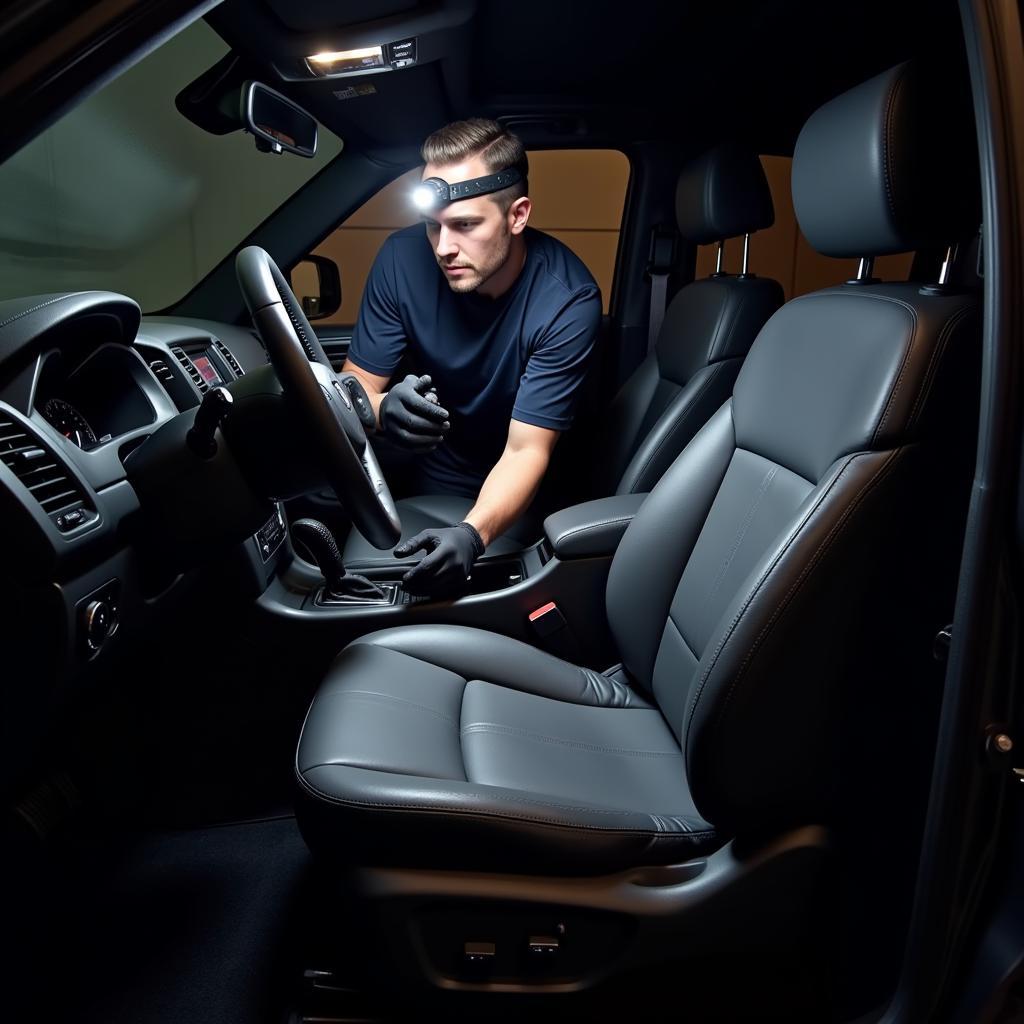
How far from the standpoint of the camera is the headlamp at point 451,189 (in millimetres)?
1995

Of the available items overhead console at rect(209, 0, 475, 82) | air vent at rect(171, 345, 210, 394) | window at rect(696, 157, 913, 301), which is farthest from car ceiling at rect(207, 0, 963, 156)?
window at rect(696, 157, 913, 301)

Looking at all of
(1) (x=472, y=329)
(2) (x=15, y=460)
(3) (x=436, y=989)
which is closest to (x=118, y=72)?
(2) (x=15, y=460)

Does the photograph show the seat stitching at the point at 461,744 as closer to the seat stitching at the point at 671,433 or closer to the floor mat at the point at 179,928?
the floor mat at the point at 179,928

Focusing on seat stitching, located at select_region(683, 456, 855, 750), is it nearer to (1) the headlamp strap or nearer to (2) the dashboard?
(2) the dashboard

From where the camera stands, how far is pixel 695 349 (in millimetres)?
2086

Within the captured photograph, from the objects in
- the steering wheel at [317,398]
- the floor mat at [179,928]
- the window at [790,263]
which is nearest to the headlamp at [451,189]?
the steering wheel at [317,398]

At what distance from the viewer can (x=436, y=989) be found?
1.05 metres

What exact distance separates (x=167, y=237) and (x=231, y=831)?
2.53m

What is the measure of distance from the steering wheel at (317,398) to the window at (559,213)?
117 inches

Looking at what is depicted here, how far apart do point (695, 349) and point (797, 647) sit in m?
1.25

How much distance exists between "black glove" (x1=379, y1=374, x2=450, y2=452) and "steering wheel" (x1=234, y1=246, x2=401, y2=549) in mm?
636

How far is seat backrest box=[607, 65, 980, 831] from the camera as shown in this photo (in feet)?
3.08

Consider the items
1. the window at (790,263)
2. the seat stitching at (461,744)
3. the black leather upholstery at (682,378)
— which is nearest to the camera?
the seat stitching at (461,744)

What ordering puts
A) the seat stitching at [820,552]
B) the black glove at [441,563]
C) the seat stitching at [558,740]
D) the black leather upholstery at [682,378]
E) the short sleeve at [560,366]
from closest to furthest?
1. the seat stitching at [820,552]
2. the seat stitching at [558,740]
3. the black glove at [441,563]
4. the black leather upholstery at [682,378]
5. the short sleeve at [560,366]
